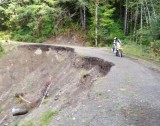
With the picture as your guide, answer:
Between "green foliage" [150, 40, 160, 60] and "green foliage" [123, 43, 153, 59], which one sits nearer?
"green foliage" [150, 40, 160, 60]

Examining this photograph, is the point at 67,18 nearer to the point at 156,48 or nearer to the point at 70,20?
the point at 70,20

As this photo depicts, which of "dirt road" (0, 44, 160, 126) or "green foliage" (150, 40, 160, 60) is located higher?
"green foliage" (150, 40, 160, 60)

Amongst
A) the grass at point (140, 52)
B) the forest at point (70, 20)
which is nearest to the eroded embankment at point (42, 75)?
the grass at point (140, 52)

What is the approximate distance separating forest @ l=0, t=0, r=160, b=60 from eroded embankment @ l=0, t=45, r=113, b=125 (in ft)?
30.2

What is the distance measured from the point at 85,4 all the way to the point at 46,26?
6538mm

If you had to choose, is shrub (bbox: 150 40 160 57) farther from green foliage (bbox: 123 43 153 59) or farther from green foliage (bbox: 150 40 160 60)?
green foliage (bbox: 123 43 153 59)

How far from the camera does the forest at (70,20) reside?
3494 centimetres

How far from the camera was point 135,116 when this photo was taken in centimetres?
949

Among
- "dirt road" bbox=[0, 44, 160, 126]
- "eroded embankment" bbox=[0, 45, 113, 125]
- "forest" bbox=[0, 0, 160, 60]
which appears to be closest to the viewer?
"dirt road" bbox=[0, 44, 160, 126]

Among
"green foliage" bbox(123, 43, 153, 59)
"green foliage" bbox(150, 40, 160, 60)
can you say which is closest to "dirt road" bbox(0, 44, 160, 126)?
"green foliage" bbox(123, 43, 153, 59)

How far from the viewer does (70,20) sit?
129ft

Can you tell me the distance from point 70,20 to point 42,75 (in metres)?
16.6

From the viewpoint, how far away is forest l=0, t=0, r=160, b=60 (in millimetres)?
34938

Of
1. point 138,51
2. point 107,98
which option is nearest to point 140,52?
point 138,51
